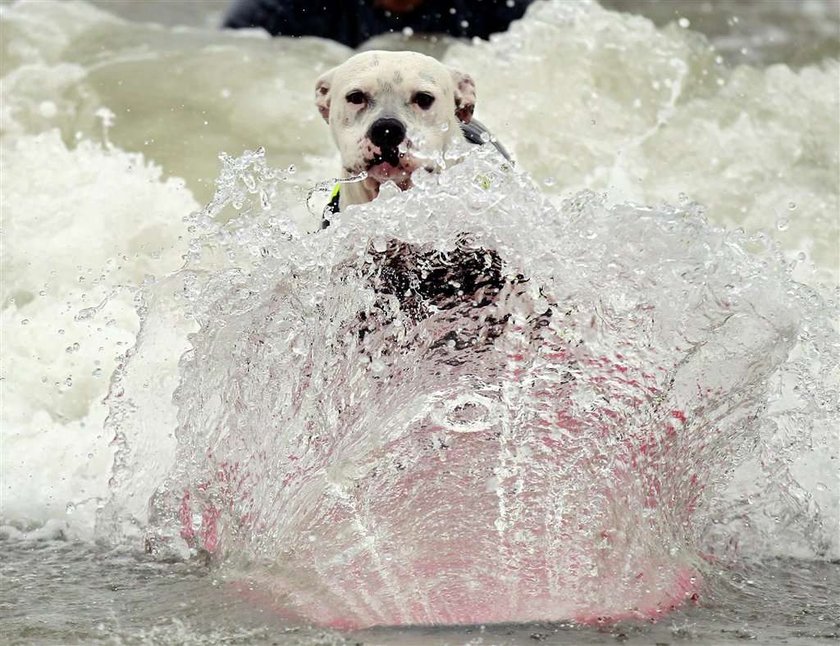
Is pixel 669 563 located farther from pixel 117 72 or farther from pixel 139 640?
pixel 117 72

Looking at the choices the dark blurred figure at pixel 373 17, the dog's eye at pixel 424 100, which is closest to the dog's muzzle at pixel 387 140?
the dog's eye at pixel 424 100

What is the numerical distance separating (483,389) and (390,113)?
0.96 meters

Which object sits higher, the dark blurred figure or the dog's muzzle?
the dark blurred figure

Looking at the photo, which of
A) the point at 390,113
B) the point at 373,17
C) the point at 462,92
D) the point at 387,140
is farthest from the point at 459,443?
the point at 373,17

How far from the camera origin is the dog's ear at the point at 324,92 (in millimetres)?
4102

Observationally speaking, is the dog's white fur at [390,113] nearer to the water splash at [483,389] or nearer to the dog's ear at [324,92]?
the dog's ear at [324,92]

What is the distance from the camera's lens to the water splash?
10.2 feet

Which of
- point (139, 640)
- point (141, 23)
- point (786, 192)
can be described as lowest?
point (139, 640)

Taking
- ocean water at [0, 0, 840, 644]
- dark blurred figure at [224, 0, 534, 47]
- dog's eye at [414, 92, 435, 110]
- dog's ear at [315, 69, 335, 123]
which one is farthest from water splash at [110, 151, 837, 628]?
dark blurred figure at [224, 0, 534, 47]

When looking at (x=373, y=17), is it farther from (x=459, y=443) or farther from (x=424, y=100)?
(x=459, y=443)

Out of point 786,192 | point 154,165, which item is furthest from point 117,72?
point 786,192

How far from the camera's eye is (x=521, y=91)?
23.4ft

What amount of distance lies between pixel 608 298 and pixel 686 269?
213 mm

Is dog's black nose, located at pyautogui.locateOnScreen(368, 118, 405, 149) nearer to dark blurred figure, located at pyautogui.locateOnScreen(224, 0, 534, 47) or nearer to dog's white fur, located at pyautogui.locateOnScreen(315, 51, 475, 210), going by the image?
dog's white fur, located at pyautogui.locateOnScreen(315, 51, 475, 210)
